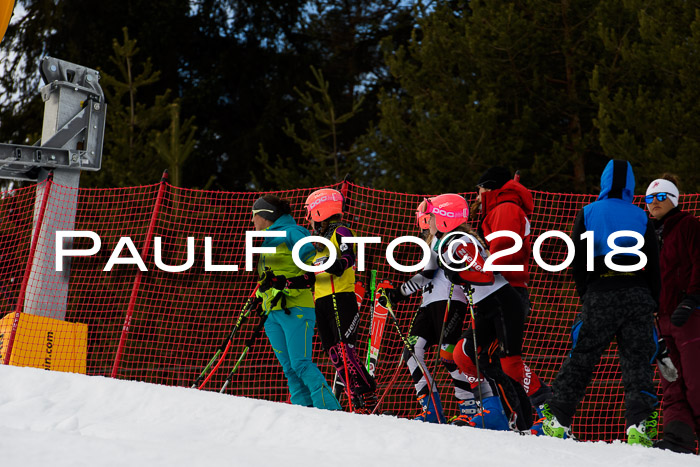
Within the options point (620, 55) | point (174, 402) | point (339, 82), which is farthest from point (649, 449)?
point (339, 82)

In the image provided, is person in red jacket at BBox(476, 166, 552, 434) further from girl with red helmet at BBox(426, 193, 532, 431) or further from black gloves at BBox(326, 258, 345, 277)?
black gloves at BBox(326, 258, 345, 277)

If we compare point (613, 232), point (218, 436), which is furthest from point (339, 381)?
point (218, 436)

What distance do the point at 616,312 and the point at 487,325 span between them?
86 cm

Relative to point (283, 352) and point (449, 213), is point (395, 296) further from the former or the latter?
point (283, 352)

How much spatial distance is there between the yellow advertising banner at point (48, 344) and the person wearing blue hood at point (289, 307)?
1.27 metres

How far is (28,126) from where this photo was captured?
55.7 ft

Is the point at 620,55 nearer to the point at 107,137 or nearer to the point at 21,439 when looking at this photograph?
the point at 107,137

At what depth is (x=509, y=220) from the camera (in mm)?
5348

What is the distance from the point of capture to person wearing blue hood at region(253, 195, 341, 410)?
5531mm

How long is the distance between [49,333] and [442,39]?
9312 millimetres

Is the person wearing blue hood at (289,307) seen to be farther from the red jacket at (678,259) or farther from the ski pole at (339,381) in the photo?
the red jacket at (678,259)

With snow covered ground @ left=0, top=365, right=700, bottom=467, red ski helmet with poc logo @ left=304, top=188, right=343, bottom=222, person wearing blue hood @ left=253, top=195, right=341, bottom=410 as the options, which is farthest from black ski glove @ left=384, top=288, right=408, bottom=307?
snow covered ground @ left=0, top=365, right=700, bottom=467

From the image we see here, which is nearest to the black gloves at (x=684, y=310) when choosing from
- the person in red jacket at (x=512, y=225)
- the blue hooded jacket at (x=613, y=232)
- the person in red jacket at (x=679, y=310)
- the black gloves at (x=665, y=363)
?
the person in red jacket at (x=679, y=310)

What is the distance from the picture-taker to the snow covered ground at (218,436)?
10.1 ft
